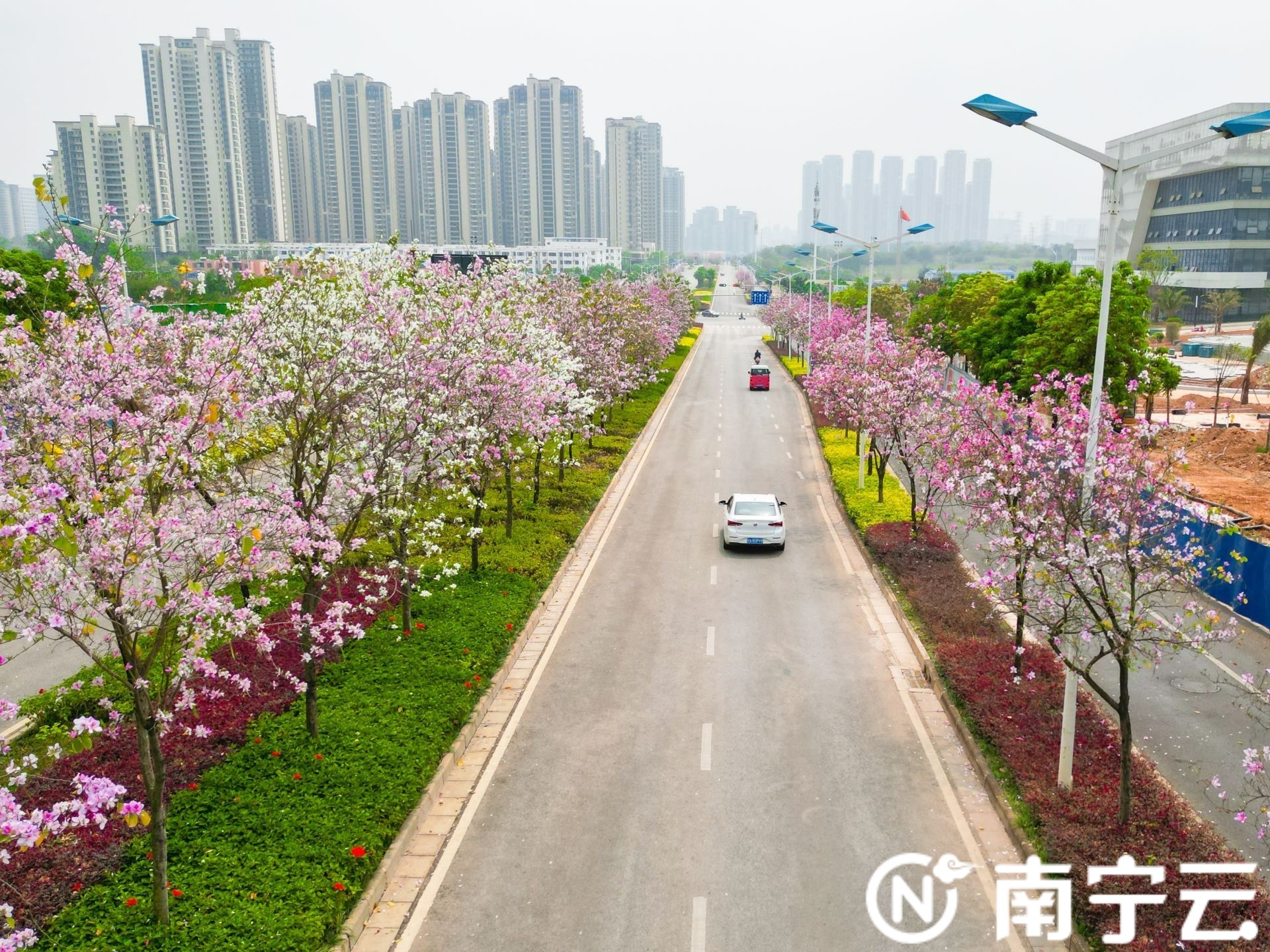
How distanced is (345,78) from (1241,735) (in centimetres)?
20119

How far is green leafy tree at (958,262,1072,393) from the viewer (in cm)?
3538

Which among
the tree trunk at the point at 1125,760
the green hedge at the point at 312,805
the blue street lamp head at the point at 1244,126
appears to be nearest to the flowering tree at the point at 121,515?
the green hedge at the point at 312,805

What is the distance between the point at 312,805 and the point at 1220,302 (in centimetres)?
8714

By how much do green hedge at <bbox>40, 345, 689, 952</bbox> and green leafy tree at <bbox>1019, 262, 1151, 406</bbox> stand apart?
69.0 feet

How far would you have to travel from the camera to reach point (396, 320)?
14.5 metres

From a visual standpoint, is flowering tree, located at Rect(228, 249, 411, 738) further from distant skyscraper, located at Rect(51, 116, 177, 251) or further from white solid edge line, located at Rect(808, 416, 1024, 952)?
distant skyscraper, located at Rect(51, 116, 177, 251)

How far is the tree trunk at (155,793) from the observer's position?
8812 mm

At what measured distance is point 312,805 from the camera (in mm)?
10852

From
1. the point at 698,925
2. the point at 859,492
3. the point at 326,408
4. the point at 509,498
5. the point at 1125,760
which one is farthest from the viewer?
the point at 859,492

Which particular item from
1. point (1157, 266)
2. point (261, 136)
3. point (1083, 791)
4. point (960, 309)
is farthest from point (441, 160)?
point (1083, 791)

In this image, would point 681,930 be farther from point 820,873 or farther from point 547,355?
point 547,355

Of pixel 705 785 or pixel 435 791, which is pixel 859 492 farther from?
pixel 435 791

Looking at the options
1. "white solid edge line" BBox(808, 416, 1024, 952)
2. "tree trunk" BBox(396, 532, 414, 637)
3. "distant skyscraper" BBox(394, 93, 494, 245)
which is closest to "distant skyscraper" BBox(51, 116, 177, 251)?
"distant skyscraper" BBox(394, 93, 494, 245)

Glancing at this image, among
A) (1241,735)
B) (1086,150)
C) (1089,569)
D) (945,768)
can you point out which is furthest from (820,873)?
(1086,150)
